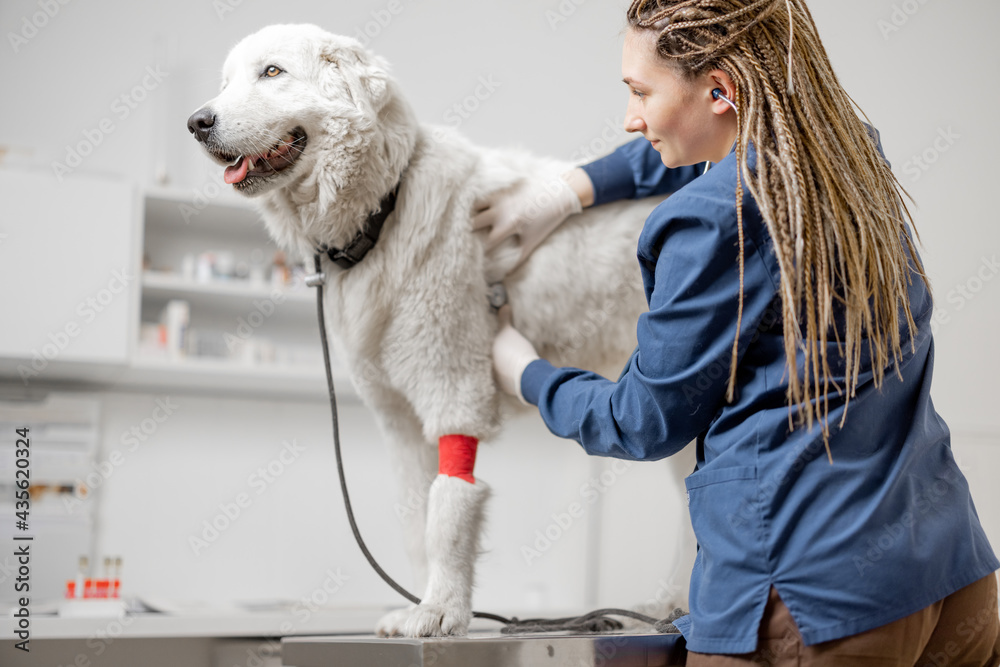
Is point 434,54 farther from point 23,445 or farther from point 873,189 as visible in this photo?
point 873,189

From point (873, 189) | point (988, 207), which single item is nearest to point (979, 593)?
point (873, 189)

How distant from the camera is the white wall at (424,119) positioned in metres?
3.00

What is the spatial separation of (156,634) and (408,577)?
1215 mm

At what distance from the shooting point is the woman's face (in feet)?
3.00

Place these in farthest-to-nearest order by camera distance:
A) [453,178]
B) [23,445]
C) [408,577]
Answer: [408,577] < [23,445] < [453,178]

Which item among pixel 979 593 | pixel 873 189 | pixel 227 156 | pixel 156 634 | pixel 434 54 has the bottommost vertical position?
pixel 156 634

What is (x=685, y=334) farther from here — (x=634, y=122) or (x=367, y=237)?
(x=367, y=237)

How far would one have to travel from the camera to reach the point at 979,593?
33.3 inches

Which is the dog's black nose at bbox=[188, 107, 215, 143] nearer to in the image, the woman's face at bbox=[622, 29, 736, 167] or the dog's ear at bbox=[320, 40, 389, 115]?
the dog's ear at bbox=[320, 40, 389, 115]

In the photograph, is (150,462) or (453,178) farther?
(150,462)

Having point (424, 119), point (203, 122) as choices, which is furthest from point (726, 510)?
point (424, 119)

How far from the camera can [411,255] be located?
4.49 ft

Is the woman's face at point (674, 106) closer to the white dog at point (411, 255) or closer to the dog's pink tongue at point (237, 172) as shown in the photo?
the white dog at point (411, 255)

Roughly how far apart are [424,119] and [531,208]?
7.23 feet
